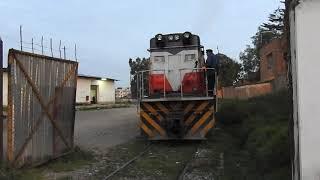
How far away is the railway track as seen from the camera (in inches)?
456

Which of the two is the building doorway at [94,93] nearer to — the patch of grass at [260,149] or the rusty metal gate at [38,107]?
the patch of grass at [260,149]

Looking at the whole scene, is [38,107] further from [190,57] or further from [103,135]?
[103,135]

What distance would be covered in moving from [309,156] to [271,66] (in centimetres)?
3968

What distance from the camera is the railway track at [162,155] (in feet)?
38.0

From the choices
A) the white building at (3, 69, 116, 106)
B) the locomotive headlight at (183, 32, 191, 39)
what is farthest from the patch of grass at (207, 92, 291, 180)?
the white building at (3, 69, 116, 106)

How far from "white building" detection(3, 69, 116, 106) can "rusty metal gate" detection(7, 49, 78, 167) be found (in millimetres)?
45834

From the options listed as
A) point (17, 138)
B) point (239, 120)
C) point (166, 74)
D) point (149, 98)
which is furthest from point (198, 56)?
point (17, 138)

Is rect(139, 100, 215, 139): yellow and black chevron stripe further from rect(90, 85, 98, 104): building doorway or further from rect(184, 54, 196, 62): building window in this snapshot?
rect(90, 85, 98, 104): building doorway

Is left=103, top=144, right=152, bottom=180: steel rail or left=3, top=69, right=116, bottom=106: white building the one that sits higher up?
left=3, top=69, right=116, bottom=106: white building

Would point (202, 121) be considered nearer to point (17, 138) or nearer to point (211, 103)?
point (211, 103)

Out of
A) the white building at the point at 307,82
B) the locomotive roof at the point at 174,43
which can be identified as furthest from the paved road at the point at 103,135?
the white building at the point at 307,82

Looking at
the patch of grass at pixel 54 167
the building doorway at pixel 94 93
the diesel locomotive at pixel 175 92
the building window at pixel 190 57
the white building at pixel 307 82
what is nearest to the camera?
the white building at pixel 307 82

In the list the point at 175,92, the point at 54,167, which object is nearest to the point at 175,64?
the point at 175,92

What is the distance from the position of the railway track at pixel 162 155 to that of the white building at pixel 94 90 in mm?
43432
